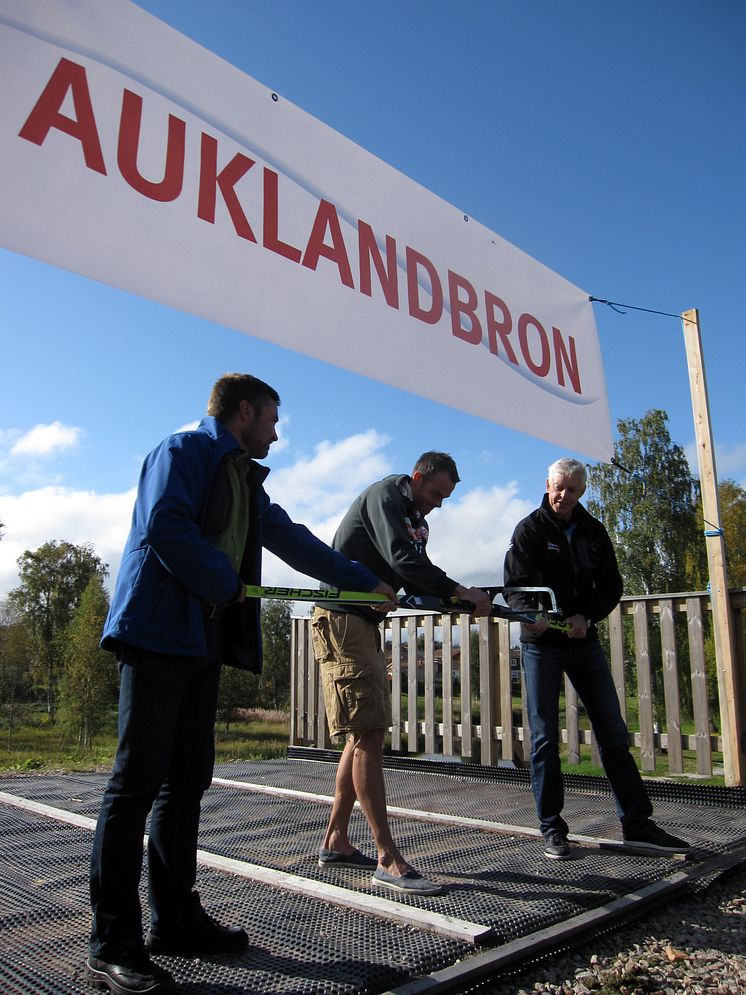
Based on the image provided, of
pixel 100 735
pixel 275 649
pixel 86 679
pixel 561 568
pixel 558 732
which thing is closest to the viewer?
pixel 558 732

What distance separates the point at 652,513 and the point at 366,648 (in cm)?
2759

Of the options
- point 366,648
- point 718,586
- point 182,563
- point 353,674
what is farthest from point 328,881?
point 718,586

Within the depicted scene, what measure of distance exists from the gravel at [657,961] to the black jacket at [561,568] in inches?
48.0

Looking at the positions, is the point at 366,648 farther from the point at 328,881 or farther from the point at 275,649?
the point at 275,649

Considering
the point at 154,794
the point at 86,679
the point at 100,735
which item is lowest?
the point at 100,735

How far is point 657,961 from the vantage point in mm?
2037

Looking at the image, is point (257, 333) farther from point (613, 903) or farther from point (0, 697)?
point (0, 697)

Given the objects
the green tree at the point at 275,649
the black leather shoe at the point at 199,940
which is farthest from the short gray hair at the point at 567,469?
the green tree at the point at 275,649

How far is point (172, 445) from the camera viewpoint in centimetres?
204

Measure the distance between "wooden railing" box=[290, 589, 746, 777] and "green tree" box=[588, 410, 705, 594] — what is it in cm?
2246

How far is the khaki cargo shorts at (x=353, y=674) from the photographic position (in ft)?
9.05

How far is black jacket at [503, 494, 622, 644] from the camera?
340 cm

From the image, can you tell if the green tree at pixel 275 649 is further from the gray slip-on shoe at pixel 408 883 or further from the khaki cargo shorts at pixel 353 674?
the gray slip-on shoe at pixel 408 883

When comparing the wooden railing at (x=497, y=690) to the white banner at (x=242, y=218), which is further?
the wooden railing at (x=497, y=690)
